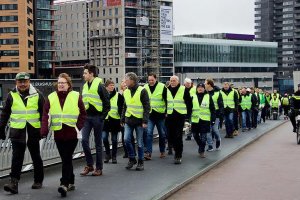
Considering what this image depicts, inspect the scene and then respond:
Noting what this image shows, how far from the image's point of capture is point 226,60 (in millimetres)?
155625

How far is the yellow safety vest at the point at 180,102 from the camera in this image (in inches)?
504

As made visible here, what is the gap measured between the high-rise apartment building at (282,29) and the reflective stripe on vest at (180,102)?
542 ft

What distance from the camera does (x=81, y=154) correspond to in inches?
526

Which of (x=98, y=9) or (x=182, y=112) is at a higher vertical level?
(x=98, y=9)

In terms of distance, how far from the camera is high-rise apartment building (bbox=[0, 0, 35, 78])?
9244cm

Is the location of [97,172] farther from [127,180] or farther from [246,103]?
[246,103]

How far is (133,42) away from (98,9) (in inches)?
439

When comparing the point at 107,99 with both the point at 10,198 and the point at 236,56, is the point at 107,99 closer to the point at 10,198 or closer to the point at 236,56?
the point at 10,198

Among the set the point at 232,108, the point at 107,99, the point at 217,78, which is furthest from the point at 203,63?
the point at 107,99

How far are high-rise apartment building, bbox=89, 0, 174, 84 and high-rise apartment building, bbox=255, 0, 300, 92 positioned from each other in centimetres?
5556

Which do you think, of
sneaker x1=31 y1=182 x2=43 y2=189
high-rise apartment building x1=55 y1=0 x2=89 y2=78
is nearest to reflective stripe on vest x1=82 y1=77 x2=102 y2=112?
sneaker x1=31 y1=182 x2=43 y2=189

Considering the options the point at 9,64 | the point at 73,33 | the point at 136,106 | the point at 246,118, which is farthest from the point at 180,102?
the point at 73,33

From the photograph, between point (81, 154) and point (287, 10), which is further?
point (287, 10)

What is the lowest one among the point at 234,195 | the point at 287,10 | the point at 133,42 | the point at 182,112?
the point at 234,195
